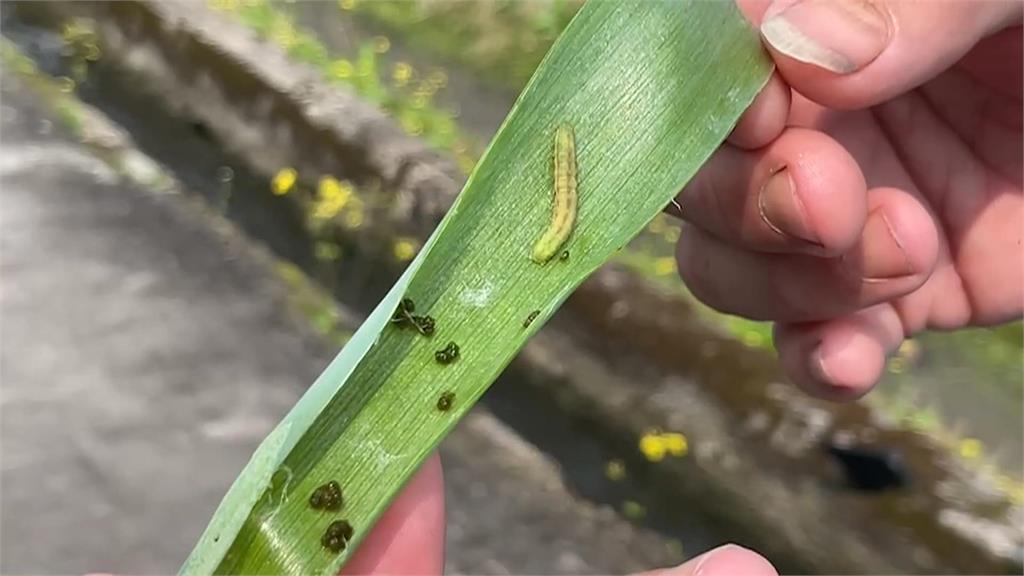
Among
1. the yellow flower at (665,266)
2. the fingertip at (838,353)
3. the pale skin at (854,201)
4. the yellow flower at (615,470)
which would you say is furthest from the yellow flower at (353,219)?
the fingertip at (838,353)

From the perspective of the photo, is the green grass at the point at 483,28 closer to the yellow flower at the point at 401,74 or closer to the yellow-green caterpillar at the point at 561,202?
the yellow flower at the point at 401,74

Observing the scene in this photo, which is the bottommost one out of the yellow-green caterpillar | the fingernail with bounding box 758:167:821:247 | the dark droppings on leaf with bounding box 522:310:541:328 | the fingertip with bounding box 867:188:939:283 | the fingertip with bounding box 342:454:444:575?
the fingertip with bounding box 342:454:444:575

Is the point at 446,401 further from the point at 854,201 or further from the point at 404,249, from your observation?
the point at 404,249

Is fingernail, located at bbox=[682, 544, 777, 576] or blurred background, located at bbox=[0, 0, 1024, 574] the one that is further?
blurred background, located at bbox=[0, 0, 1024, 574]

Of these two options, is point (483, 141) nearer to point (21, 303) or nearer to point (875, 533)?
point (21, 303)

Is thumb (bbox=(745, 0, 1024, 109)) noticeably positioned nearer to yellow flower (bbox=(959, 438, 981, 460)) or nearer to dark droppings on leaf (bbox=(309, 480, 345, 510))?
dark droppings on leaf (bbox=(309, 480, 345, 510))

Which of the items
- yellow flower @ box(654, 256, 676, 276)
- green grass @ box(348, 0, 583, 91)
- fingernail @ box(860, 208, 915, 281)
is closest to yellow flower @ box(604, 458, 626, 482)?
yellow flower @ box(654, 256, 676, 276)

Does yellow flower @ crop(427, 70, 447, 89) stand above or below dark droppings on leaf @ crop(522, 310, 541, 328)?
below

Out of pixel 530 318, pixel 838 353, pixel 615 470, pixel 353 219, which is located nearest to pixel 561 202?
pixel 530 318

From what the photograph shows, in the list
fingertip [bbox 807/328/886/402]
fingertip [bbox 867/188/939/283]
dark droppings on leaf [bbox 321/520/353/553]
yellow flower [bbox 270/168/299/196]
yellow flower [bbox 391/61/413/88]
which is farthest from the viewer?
yellow flower [bbox 391/61/413/88]
